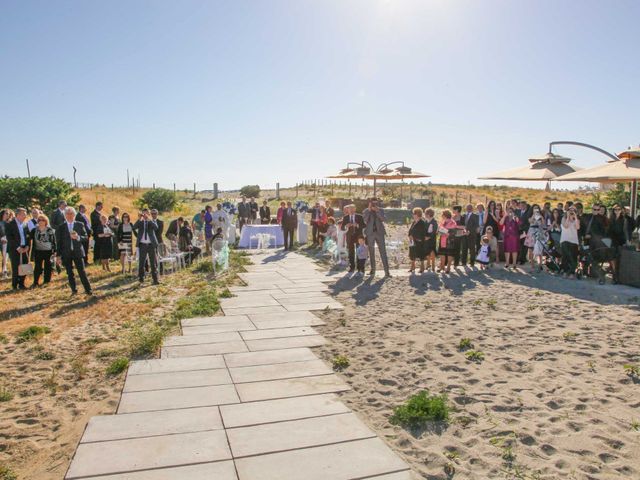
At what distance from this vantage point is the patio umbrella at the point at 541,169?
13029 millimetres

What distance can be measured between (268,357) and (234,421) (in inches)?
65.3

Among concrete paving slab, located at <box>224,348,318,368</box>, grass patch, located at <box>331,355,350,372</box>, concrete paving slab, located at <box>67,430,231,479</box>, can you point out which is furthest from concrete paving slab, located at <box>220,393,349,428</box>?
concrete paving slab, located at <box>224,348,318,368</box>

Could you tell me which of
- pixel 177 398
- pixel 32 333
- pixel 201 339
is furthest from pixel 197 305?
pixel 177 398

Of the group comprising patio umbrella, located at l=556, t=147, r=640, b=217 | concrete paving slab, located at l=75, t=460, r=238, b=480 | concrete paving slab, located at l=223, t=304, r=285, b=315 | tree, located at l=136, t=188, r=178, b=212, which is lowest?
concrete paving slab, located at l=75, t=460, r=238, b=480

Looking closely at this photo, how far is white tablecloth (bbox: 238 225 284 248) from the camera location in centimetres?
1684

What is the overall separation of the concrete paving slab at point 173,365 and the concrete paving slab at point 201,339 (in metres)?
0.57

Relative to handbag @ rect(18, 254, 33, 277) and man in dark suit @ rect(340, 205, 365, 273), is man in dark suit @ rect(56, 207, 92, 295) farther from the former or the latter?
man in dark suit @ rect(340, 205, 365, 273)

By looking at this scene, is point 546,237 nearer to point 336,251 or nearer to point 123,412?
point 336,251

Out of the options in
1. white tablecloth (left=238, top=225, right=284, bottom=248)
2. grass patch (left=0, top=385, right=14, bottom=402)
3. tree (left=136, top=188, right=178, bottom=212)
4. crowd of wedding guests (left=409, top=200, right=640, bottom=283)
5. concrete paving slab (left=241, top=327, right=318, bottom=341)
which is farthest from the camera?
tree (left=136, top=188, right=178, bottom=212)

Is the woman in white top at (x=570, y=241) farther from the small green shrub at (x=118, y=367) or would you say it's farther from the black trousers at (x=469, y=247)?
the small green shrub at (x=118, y=367)

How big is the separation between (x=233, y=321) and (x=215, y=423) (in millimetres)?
3324

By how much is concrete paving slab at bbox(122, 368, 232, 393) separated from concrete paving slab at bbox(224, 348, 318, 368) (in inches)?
11.7

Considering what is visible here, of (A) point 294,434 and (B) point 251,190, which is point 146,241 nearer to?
(A) point 294,434

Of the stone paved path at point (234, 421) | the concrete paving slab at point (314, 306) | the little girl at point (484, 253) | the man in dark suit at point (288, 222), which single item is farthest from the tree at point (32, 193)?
the little girl at point (484, 253)
